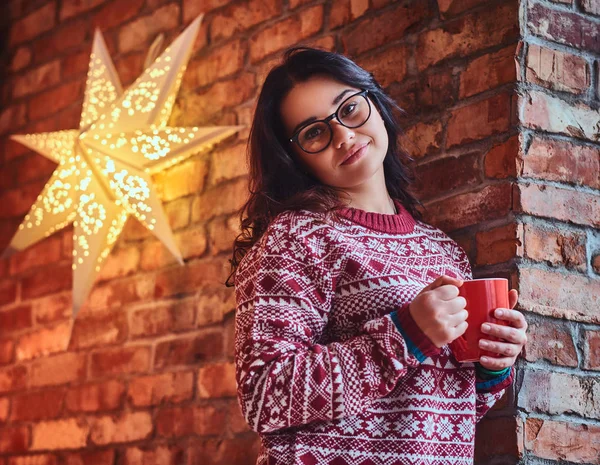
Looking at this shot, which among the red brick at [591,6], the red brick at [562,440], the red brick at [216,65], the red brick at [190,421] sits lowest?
the red brick at [562,440]

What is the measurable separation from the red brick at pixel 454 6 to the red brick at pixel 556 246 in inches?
17.7

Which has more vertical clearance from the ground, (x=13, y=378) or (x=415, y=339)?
(x=13, y=378)

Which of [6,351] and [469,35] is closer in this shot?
[469,35]

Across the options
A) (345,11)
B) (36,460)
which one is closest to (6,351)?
(36,460)

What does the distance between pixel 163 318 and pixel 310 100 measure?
930 millimetres

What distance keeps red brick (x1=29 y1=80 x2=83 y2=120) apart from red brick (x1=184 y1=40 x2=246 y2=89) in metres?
0.44

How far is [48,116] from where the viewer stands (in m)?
2.69

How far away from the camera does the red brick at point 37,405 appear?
243 centimetres

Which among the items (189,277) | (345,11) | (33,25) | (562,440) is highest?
(33,25)

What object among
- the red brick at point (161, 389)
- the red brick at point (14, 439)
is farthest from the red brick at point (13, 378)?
the red brick at point (161, 389)

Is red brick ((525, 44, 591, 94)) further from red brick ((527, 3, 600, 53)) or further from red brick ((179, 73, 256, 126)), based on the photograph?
red brick ((179, 73, 256, 126))

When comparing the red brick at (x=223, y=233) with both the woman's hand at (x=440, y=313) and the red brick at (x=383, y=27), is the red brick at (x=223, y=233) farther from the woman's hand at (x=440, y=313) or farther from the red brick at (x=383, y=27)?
the woman's hand at (x=440, y=313)

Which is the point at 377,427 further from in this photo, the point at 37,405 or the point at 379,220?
the point at 37,405

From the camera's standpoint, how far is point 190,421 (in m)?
2.10
